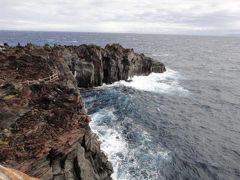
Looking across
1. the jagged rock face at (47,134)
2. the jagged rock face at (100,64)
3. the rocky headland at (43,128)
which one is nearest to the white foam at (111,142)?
the rocky headland at (43,128)

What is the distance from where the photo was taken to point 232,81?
99.1 metres

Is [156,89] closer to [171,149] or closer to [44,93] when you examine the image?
[171,149]

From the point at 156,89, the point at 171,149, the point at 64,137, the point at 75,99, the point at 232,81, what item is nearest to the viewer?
the point at 64,137

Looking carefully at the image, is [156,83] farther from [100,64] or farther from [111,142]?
[111,142]

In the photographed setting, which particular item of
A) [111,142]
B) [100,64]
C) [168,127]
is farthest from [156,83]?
[111,142]

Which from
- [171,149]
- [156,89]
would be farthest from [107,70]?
[171,149]

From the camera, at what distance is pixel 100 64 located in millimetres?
78812

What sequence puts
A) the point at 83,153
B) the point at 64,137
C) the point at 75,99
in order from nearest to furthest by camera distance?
the point at 64,137, the point at 83,153, the point at 75,99

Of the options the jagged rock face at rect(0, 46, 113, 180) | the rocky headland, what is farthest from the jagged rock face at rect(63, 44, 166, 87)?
the jagged rock face at rect(0, 46, 113, 180)

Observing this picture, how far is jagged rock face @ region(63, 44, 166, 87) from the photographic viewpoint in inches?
2987

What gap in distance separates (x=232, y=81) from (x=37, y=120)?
86.2m

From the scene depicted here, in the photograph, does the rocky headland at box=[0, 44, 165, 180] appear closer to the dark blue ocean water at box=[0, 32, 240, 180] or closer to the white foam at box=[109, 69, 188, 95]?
the dark blue ocean water at box=[0, 32, 240, 180]

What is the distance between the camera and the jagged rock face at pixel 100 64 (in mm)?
75875

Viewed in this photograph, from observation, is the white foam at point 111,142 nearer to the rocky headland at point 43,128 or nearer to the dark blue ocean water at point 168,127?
the dark blue ocean water at point 168,127
